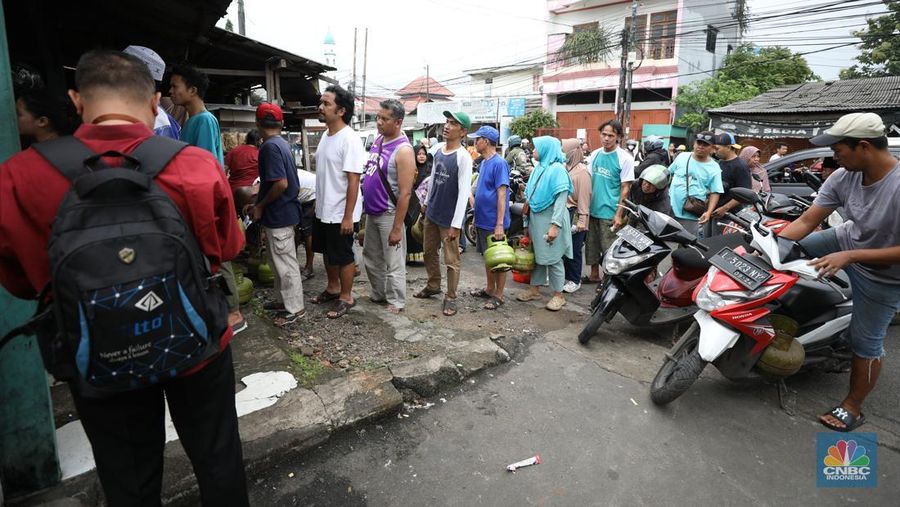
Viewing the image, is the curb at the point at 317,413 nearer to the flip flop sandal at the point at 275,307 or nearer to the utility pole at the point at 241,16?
the flip flop sandal at the point at 275,307

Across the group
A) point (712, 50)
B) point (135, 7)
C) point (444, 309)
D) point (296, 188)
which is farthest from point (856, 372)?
point (712, 50)

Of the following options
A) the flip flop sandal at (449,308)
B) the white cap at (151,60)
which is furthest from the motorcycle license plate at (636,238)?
the white cap at (151,60)

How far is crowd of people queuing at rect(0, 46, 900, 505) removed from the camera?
1400mm

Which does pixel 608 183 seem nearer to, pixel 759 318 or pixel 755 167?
pixel 755 167

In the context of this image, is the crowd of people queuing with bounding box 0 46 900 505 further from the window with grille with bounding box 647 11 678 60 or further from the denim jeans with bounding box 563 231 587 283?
the window with grille with bounding box 647 11 678 60

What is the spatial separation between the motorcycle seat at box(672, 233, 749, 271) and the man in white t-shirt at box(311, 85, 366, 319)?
252cm

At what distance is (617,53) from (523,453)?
25.3 meters

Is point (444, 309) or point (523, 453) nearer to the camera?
point (523, 453)

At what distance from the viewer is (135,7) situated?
14.6ft

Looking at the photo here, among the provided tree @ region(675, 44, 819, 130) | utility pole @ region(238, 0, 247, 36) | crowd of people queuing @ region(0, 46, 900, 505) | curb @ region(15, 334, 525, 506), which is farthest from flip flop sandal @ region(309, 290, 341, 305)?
tree @ region(675, 44, 819, 130)

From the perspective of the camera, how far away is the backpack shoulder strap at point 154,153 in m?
1.33

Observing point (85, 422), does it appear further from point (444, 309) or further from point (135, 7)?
point (135, 7)

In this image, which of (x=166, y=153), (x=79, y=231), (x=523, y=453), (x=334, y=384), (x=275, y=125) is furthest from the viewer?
(x=275, y=125)

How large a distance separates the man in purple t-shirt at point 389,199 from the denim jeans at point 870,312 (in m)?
2.96
